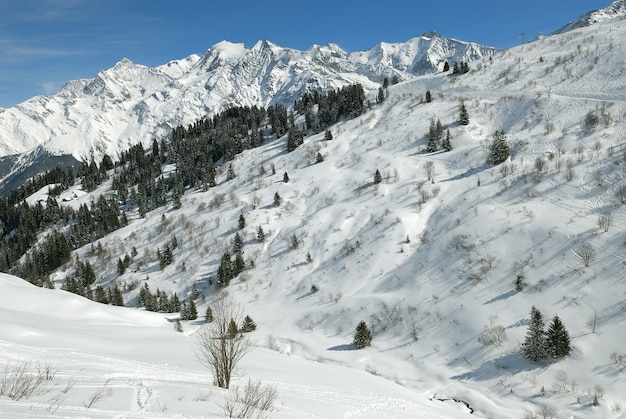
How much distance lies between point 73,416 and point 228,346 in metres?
5.31

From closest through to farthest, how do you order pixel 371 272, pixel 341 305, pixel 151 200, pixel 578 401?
pixel 578 401, pixel 341 305, pixel 371 272, pixel 151 200

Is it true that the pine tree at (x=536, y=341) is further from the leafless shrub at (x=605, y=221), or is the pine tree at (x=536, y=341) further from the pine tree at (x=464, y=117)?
the pine tree at (x=464, y=117)

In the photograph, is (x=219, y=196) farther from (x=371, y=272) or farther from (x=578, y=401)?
(x=578, y=401)

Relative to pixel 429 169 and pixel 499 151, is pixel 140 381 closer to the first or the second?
pixel 499 151

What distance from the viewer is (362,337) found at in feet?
71.6

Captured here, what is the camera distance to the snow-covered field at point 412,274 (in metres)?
10.9

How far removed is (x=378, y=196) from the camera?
37.7 meters

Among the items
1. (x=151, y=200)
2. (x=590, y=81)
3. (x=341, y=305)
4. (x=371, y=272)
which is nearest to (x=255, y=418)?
(x=341, y=305)

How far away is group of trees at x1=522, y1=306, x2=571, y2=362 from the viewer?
1545 cm

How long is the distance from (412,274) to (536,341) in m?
10.5

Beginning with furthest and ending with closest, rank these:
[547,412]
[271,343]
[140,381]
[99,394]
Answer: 1. [271,343]
2. [547,412]
3. [140,381]
4. [99,394]

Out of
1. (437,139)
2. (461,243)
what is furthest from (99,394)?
(437,139)

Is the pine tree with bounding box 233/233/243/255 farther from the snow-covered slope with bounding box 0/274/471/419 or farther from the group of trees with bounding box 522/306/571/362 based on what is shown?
the group of trees with bounding box 522/306/571/362

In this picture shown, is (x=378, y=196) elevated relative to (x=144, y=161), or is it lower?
lower
